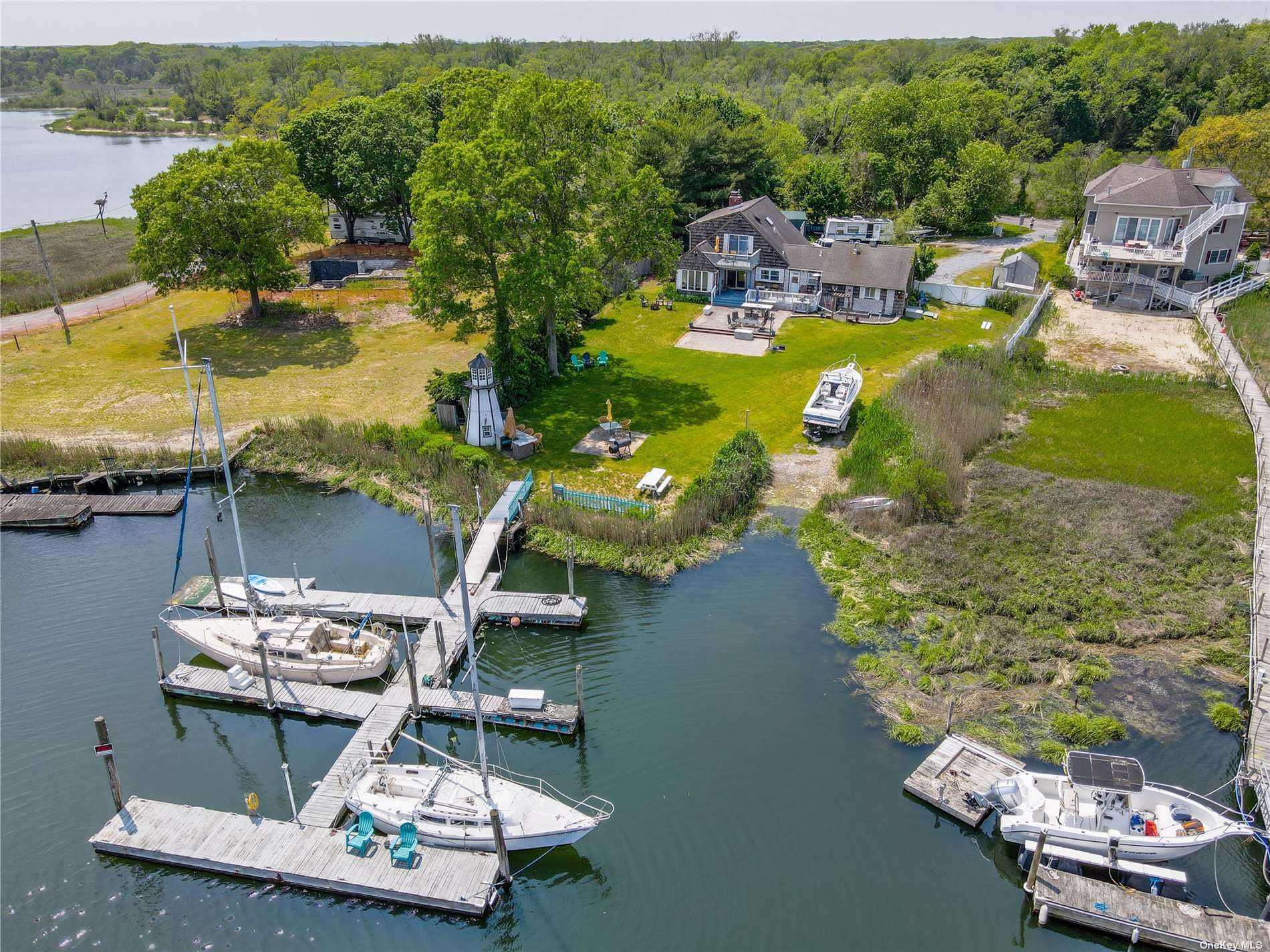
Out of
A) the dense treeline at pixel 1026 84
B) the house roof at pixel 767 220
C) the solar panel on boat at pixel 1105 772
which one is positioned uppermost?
the dense treeline at pixel 1026 84

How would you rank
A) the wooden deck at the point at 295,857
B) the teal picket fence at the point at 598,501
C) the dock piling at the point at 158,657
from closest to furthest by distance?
the wooden deck at the point at 295,857, the dock piling at the point at 158,657, the teal picket fence at the point at 598,501

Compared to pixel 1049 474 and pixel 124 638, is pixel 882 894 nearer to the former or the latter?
pixel 1049 474

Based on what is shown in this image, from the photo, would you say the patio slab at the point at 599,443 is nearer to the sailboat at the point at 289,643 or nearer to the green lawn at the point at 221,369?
the green lawn at the point at 221,369

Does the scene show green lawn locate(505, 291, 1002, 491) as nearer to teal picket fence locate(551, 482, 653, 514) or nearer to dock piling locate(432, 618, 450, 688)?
teal picket fence locate(551, 482, 653, 514)

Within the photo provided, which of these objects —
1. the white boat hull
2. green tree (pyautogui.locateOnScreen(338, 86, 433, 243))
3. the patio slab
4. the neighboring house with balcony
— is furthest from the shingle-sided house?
the white boat hull

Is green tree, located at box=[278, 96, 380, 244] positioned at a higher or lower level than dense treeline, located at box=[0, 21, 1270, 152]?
lower

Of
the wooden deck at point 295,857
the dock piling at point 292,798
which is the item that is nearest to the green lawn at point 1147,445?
the wooden deck at point 295,857

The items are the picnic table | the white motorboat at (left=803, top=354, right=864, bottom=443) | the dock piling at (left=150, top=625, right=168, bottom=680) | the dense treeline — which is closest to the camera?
the dock piling at (left=150, top=625, right=168, bottom=680)
